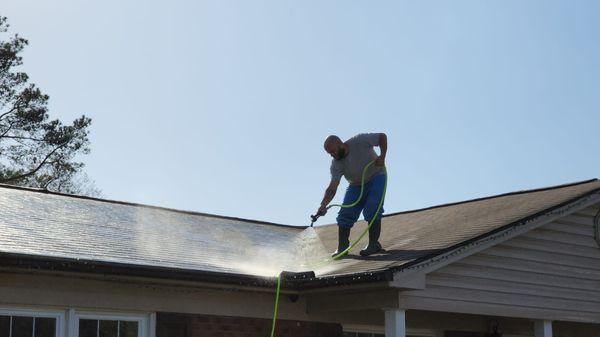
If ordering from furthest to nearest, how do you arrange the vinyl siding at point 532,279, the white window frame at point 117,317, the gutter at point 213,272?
the vinyl siding at point 532,279 < the white window frame at point 117,317 < the gutter at point 213,272

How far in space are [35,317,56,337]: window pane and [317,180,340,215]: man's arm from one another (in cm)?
345

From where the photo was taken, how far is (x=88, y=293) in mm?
8672

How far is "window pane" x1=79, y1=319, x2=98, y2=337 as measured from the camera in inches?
342

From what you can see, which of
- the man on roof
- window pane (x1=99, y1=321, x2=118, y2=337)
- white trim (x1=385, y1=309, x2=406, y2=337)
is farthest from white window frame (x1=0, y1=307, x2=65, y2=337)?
white trim (x1=385, y1=309, x2=406, y2=337)

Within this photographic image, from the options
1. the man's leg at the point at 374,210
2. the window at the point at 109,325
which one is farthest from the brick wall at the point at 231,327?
the man's leg at the point at 374,210

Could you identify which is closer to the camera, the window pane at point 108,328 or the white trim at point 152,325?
the window pane at point 108,328

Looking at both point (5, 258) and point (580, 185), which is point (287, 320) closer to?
point (5, 258)

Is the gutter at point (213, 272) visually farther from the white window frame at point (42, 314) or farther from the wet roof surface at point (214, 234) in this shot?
the white window frame at point (42, 314)

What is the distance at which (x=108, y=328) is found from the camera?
8891 mm

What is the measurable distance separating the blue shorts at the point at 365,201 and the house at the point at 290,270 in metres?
0.47

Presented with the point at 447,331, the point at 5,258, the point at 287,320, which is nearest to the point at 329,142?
the point at 287,320

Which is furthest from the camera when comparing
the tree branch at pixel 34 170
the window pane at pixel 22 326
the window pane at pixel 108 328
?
the tree branch at pixel 34 170

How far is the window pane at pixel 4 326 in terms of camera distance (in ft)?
26.6

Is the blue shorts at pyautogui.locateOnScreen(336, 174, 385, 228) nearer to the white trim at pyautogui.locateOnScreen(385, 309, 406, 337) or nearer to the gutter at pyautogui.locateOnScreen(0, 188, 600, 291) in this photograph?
the gutter at pyautogui.locateOnScreen(0, 188, 600, 291)
